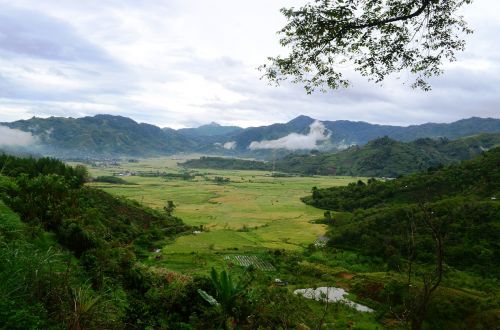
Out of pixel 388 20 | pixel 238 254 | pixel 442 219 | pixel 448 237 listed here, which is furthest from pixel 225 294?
pixel 442 219

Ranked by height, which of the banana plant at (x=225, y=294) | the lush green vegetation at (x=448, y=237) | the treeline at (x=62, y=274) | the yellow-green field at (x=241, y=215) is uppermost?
the treeline at (x=62, y=274)

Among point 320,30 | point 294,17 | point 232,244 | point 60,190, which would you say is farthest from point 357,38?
point 232,244

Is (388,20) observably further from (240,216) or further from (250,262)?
(240,216)

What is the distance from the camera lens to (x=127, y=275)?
53.8 ft

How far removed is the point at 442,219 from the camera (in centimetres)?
5931

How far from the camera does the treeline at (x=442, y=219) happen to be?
193 feet

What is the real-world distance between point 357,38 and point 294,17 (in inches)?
74.7

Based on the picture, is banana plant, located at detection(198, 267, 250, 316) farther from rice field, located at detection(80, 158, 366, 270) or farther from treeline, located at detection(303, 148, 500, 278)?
rice field, located at detection(80, 158, 366, 270)

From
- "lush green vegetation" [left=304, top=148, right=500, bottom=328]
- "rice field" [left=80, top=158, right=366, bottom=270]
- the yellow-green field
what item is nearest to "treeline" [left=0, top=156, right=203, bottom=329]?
"lush green vegetation" [left=304, top=148, right=500, bottom=328]

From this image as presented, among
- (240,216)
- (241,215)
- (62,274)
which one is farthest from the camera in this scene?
(241,215)

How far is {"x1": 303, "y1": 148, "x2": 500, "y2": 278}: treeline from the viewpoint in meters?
58.7

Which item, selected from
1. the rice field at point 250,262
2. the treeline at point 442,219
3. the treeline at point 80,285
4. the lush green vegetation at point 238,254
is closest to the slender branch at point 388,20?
the lush green vegetation at point 238,254

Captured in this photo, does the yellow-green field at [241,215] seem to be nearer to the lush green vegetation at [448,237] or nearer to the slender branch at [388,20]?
the lush green vegetation at [448,237]

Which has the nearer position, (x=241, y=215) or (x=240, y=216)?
(x=240, y=216)
